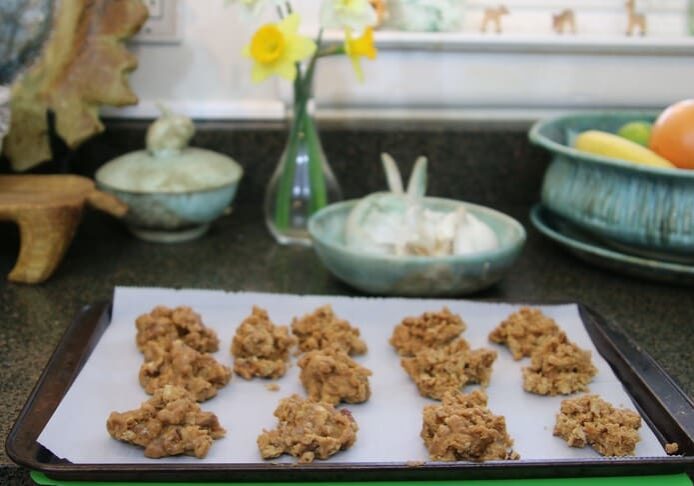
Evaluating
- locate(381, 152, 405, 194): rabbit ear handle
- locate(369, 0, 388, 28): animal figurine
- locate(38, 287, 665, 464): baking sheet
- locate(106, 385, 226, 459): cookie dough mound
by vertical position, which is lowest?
locate(38, 287, 665, 464): baking sheet

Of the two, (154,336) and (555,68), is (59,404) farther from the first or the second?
(555,68)

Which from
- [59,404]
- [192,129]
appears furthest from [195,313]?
[192,129]

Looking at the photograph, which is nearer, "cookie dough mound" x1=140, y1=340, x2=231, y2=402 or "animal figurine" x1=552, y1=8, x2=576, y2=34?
"cookie dough mound" x1=140, y1=340, x2=231, y2=402

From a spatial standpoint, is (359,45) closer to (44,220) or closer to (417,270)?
(417,270)

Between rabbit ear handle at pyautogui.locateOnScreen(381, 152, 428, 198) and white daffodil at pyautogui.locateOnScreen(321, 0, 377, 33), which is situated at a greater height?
white daffodil at pyautogui.locateOnScreen(321, 0, 377, 33)

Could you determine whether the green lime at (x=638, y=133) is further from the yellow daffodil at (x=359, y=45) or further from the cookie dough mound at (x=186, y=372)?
the cookie dough mound at (x=186, y=372)

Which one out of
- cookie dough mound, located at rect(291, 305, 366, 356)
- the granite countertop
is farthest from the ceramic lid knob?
cookie dough mound, located at rect(291, 305, 366, 356)

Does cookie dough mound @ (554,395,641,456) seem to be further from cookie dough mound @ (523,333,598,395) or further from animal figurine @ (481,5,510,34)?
animal figurine @ (481,5,510,34)

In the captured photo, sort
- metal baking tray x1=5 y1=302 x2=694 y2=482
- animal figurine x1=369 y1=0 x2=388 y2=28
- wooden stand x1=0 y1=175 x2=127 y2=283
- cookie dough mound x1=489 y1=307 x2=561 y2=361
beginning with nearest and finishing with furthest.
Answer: metal baking tray x1=5 y1=302 x2=694 y2=482
cookie dough mound x1=489 y1=307 x2=561 y2=361
wooden stand x1=0 y1=175 x2=127 y2=283
animal figurine x1=369 y1=0 x2=388 y2=28
